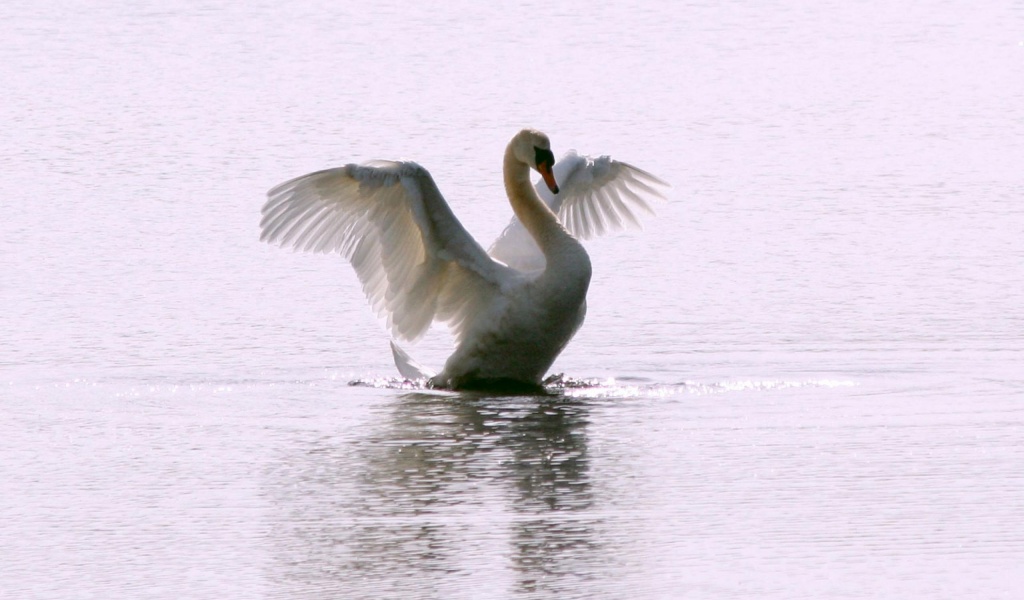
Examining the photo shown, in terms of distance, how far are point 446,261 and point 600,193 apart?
1.76 m

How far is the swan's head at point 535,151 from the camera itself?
9805mm

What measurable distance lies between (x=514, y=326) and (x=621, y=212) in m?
1.89

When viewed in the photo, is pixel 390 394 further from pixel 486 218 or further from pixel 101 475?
pixel 486 218

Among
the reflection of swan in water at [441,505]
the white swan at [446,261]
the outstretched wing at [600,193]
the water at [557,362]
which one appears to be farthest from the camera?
the outstretched wing at [600,193]

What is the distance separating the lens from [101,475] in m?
7.49

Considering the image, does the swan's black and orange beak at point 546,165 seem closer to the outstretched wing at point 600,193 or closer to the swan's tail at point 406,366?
the outstretched wing at point 600,193

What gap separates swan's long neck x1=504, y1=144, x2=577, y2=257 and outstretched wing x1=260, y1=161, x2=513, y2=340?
0.77 feet

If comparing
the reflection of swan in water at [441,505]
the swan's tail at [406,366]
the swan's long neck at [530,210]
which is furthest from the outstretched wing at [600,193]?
the reflection of swan in water at [441,505]

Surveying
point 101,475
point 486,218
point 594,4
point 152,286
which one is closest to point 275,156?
point 486,218

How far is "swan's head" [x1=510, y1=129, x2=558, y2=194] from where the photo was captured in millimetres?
9805

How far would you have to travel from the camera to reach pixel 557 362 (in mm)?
9883

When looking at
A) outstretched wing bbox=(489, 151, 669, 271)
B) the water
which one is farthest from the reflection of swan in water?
outstretched wing bbox=(489, 151, 669, 271)

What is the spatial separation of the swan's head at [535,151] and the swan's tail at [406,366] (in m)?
1.06

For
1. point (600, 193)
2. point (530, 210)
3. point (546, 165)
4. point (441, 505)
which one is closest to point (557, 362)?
point (530, 210)
